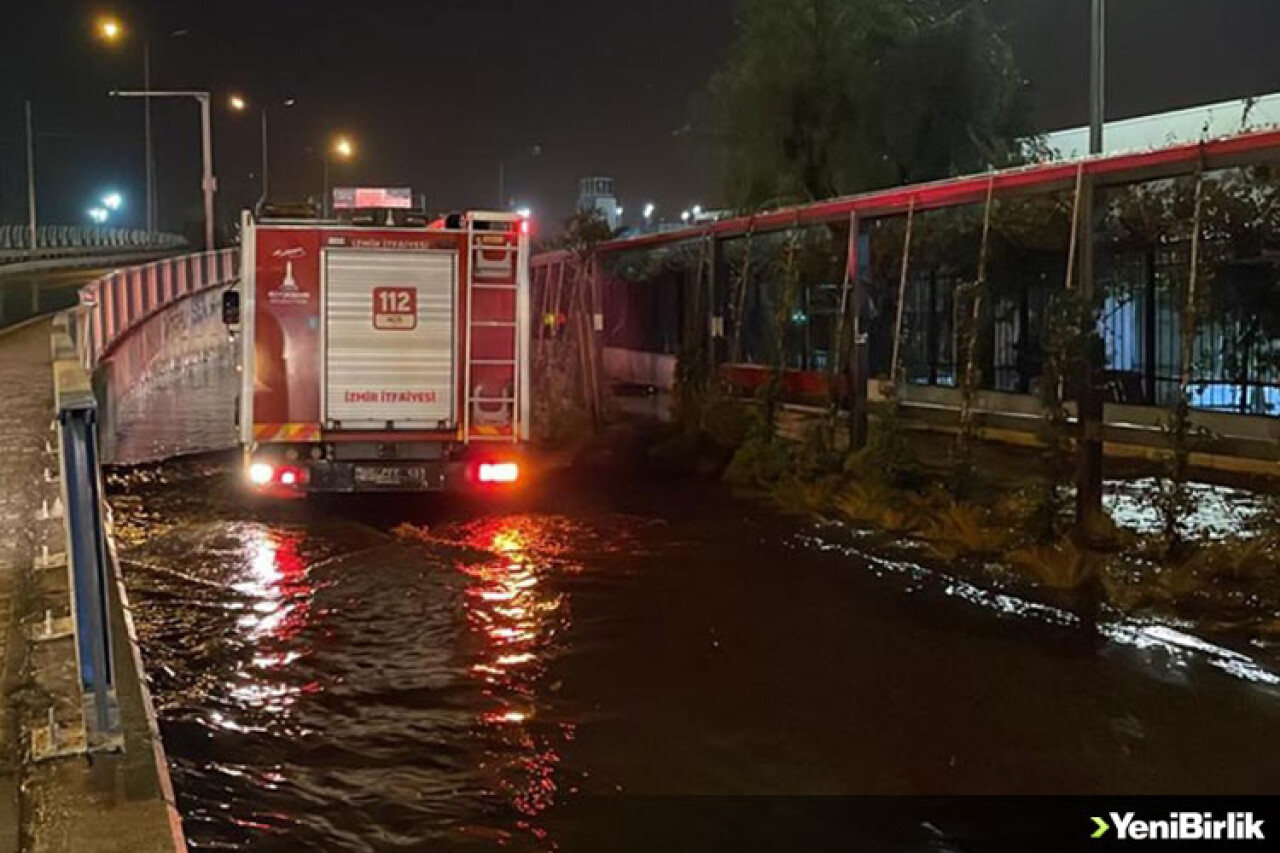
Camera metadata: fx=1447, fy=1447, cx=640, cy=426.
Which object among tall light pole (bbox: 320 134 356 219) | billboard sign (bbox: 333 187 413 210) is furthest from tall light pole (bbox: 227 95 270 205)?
billboard sign (bbox: 333 187 413 210)

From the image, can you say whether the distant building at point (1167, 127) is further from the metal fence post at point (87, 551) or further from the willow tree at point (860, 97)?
the metal fence post at point (87, 551)

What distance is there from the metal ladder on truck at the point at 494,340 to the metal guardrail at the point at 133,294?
2876 millimetres

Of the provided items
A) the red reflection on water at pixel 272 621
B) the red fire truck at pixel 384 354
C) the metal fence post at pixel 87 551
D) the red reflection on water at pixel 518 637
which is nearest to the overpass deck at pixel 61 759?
the metal fence post at pixel 87 551

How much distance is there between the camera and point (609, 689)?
7355mm

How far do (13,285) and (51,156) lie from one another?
7645 cm

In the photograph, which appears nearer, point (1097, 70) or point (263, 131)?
point (1097, 70)

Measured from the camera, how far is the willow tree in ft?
87.2

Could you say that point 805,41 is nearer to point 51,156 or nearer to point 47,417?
point 47,417

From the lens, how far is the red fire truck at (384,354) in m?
12.2

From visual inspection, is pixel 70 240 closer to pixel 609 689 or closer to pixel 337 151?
pixel 337 151

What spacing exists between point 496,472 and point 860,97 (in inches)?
678

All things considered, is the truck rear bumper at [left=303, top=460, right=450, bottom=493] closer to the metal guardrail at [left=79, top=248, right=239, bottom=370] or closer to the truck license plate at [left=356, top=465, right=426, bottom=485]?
the truck license plate at [left=356, top=465, right=426, bottom=485]

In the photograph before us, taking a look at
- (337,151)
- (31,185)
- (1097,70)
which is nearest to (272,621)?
(1097,70)

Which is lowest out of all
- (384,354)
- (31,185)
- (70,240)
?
(384,354)
